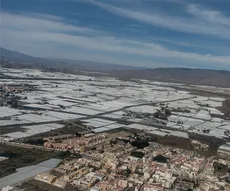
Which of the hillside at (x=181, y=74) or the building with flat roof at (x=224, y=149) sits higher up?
the hillside at (x=181, y=74)

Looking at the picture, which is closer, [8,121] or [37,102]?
[8,121]

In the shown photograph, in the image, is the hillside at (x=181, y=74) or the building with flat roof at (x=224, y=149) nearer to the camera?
the building with flat roof at (x=224, y=149)

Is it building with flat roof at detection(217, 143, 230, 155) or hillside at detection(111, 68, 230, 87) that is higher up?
hillside at detection(111, 68, 230, 87)

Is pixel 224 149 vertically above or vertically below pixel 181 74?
below

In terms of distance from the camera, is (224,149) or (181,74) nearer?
(224,149)

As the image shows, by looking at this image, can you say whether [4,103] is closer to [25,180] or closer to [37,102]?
[37,102]

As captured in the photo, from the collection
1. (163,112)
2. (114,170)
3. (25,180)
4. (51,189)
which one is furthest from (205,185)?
(163,112)

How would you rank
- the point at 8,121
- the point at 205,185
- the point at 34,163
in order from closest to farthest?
the point at 205,185
the point at 34,163
the point at 8,121

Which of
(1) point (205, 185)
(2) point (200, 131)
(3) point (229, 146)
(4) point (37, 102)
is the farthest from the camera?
(4) point (37, 102)

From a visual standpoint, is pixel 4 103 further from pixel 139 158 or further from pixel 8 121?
pixel 139 158
